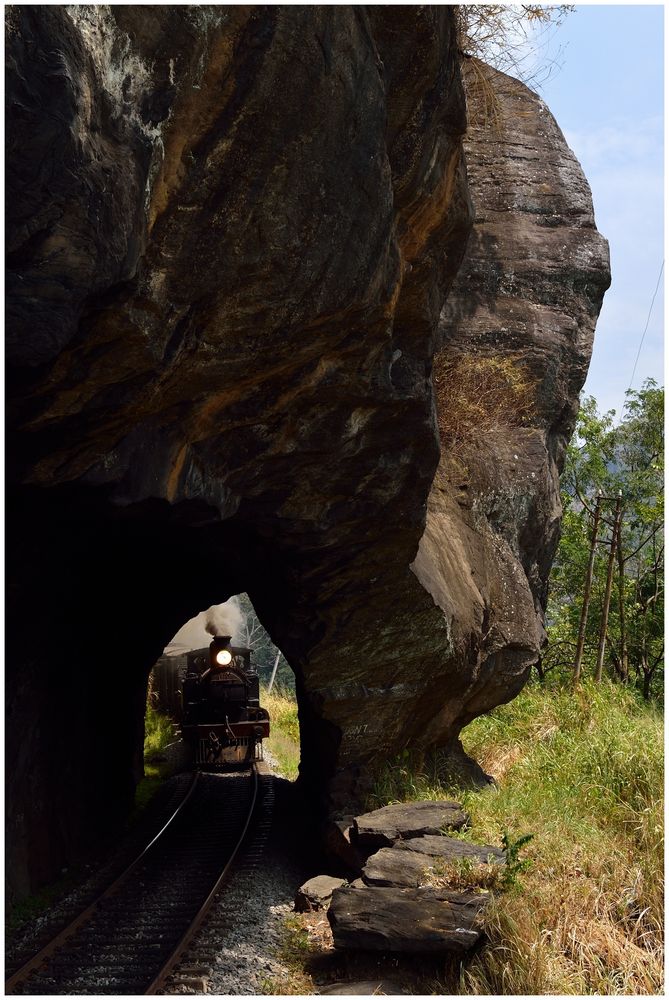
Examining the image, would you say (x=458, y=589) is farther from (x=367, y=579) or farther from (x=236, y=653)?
(x=236, y=653)

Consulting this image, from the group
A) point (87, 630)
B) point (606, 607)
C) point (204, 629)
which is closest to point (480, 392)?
point (606, 607)

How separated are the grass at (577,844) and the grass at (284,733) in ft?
25.3

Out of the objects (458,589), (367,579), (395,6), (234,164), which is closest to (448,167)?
(395,6)

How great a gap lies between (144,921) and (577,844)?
4.01 meters

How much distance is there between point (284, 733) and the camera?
83.4ft

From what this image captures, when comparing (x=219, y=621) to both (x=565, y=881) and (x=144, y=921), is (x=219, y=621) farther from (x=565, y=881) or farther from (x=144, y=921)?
(x=565, y=881)

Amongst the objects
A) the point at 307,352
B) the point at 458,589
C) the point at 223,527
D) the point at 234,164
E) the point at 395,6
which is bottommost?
the point at 458,589

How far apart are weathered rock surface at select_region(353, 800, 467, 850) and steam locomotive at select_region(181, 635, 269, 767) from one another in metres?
9.69

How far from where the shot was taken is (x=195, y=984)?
261 inches

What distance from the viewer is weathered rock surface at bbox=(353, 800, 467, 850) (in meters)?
8.37

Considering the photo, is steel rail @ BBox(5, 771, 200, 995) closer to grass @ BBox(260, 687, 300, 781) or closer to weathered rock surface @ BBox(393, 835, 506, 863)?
weathered rock surface @ BBox(393, 835, 506, 863)

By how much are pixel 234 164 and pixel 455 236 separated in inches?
143

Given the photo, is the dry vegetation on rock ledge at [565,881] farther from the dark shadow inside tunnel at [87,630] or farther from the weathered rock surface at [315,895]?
the dark shadow inside tunnel at [87,630]

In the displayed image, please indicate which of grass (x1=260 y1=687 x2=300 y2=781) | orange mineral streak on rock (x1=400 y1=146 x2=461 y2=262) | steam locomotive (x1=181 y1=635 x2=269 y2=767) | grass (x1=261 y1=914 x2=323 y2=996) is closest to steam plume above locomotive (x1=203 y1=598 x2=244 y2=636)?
grass (x1=260 y1=687 x2=300 y2=781)
